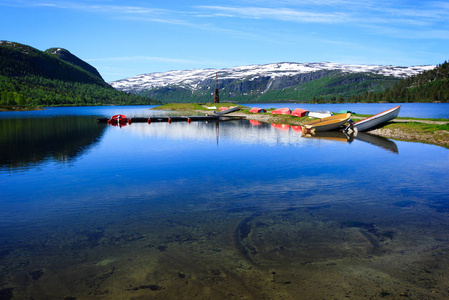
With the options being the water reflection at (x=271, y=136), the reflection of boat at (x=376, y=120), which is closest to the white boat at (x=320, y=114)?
the water reflection at (x=271, y=136)

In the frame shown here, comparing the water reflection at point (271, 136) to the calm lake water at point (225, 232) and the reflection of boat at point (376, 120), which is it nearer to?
the reflection of boat at point (376, 120)

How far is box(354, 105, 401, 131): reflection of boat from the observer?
67162mm

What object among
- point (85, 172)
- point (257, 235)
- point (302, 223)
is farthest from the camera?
point (85, 172)

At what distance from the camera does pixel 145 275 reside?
11641mm

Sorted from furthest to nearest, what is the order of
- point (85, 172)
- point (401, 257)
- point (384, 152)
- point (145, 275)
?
1. point (384, 152)
2. point (85, 172)
3. point (401, 257)
4. point (145, 275)

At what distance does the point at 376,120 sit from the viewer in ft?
222

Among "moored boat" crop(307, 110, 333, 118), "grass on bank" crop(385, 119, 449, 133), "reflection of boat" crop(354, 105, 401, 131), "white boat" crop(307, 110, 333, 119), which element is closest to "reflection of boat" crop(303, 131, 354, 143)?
"reflection of boat" crop(354, 105, 401, 131)

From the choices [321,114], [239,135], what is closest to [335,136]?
[239,135]

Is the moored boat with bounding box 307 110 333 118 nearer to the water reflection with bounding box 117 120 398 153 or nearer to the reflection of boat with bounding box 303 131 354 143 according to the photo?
the water reflection with bounding box 117 120 398 153

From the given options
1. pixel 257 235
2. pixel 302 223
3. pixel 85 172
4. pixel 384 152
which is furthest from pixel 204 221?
pixel 384 152

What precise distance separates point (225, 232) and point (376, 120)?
62071 mm

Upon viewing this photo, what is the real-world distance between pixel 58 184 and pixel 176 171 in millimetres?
10182

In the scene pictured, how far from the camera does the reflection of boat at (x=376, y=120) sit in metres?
67.2

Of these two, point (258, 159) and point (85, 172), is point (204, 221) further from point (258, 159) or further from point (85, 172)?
point (258, 159)
